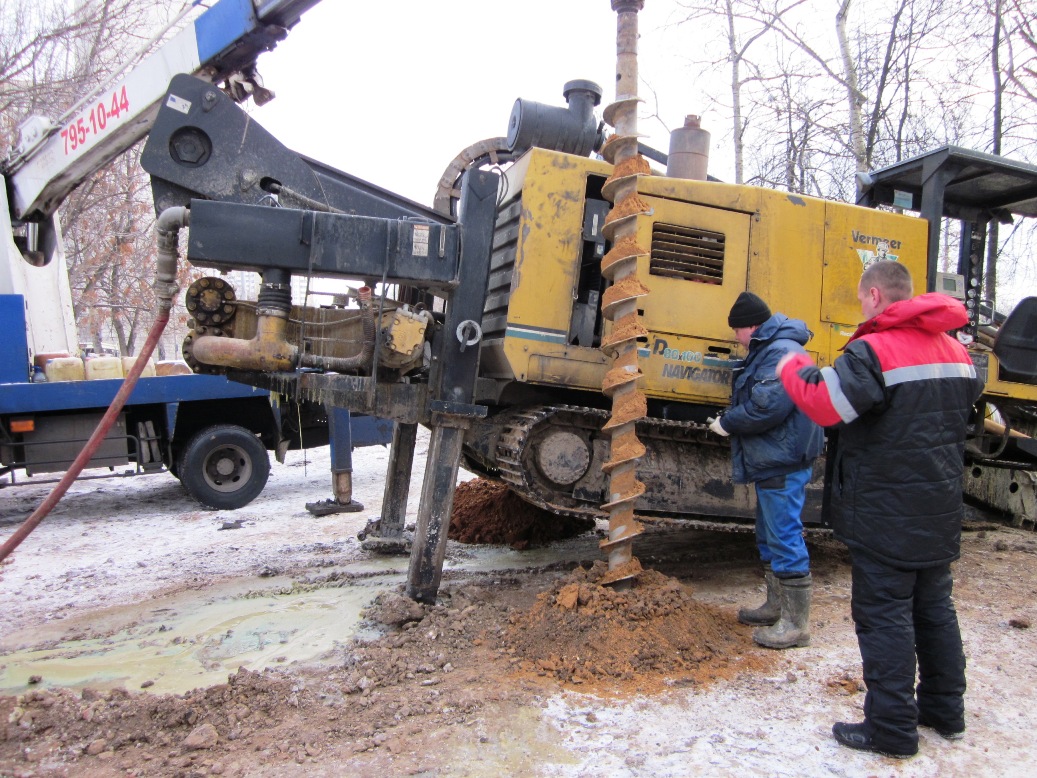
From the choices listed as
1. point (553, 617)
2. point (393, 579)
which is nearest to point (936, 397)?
point (553, 617)

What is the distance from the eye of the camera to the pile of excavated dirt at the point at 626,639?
3654 millimetres

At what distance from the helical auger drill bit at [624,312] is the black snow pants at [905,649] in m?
1.38

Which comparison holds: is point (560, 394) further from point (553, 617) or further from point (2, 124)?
point (2, 124)

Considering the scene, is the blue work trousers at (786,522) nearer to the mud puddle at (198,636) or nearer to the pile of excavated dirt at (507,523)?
the mud puddle at (198,636)

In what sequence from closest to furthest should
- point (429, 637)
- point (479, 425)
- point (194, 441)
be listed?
point (429, 637) < point (479, 425) < point (194, 441)

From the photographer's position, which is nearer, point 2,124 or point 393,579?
point 393,579

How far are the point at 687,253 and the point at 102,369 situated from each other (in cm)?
606

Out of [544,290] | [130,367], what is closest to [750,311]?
[544,290]

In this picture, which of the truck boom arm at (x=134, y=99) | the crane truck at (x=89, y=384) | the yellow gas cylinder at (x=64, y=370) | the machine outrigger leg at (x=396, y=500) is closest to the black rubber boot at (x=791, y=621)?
the machine outrigger leg at (x=396, y=500)

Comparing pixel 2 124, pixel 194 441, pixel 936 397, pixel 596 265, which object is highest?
pixel 2 124

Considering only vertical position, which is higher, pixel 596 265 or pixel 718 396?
pixel 596 265

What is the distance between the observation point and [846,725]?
307 cm

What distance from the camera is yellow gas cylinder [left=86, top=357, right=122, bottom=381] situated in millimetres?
7695

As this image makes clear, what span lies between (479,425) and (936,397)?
276cm
